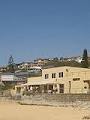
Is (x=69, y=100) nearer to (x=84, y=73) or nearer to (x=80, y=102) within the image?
(x=80, y=102)

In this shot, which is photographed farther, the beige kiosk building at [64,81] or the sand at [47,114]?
the beige kiosk building at [64,81]

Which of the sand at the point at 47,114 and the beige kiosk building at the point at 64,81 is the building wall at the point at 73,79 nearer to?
the beige kiosk building at the point at 64,81

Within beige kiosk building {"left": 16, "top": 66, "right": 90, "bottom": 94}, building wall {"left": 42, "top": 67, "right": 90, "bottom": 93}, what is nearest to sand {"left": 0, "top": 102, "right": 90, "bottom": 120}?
building wall {"left": 42, "top": 67, "right": 90, "bottom": 93}

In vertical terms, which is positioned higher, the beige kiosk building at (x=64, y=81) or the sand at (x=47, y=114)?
the beige kiosk building at (x=64, y=81)

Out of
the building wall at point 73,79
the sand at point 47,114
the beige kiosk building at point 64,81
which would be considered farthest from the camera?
the beige kiosk building at point 64,81

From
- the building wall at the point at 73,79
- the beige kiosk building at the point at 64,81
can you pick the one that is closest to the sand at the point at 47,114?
the building wall at the point at 73,79

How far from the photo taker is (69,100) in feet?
133

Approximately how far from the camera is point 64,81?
51.1 meters

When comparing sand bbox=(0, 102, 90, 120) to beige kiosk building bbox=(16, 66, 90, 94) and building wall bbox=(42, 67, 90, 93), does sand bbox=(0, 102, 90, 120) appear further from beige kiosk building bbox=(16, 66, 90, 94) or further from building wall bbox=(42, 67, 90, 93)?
beige kiosk building bbox=(16, 66, 90, 94)

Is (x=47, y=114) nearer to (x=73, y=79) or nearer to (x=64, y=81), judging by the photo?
(x=73, y=79)

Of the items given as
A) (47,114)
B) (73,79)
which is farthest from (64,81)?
(47,114)

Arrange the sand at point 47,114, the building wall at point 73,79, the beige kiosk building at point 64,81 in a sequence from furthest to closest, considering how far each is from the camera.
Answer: the beige kiosk building at point 64,81 < the building wall at point 73,79 < the sand at point 47,114

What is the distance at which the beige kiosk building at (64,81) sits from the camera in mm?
49281

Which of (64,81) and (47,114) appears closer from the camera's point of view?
(47,114)
